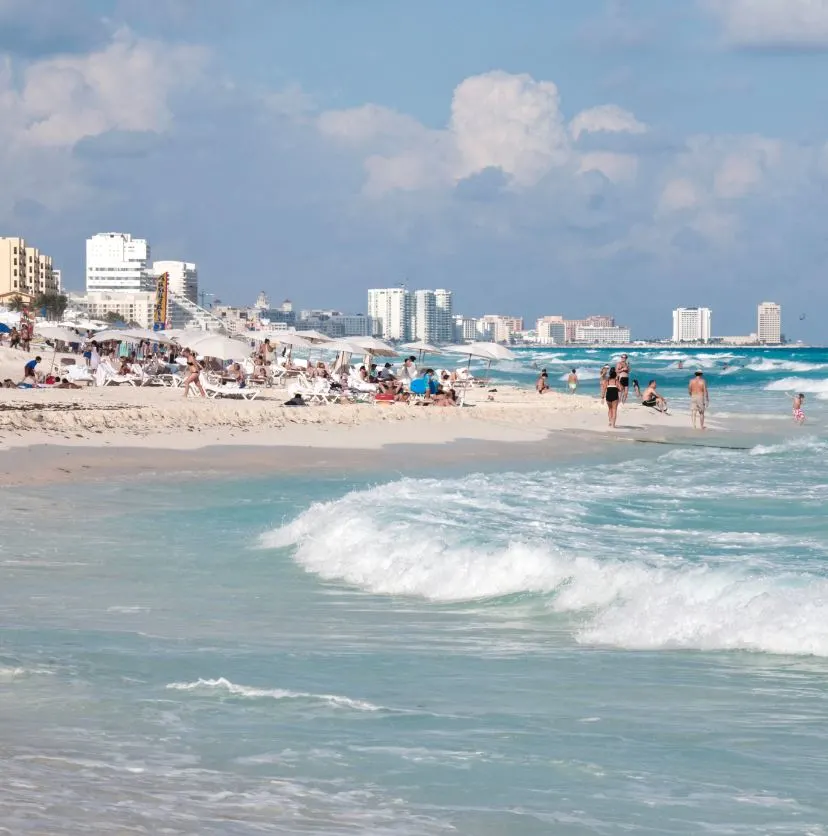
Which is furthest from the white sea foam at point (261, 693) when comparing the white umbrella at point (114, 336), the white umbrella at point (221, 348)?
the white umbrella at point (114, 336)

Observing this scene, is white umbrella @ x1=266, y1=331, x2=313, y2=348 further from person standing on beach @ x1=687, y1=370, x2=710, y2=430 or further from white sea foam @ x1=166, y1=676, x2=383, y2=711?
white sea foam @ x1=166, y1=676, x2=383, y2=711

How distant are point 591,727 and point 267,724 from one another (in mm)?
1534

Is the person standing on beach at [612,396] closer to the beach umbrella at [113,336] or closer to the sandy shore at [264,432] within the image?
the sandy shore at [264,432]

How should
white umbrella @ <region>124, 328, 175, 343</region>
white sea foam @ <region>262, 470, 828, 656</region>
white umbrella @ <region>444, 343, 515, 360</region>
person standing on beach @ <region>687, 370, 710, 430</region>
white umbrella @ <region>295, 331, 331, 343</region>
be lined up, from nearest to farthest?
white sea foam @ <region>262, 470, 828, 656</region>
person standing on beach @ <region>687, 370, 710, 430</region>
white umbrella @ <region>124, 328, 175, 343</region>
white umbrella @ <region>444, 343, 515, 360</region>
white umbrella @ <region>295, 331, 331, 343</region>

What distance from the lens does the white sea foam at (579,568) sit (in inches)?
326

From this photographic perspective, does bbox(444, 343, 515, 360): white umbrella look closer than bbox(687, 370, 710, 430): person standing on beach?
No

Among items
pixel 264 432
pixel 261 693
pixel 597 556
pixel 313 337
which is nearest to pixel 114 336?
pixel 313 337

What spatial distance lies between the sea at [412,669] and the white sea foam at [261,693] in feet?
0.08

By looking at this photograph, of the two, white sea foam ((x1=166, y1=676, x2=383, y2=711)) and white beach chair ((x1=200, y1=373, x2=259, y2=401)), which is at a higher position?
white beach chair ((x1=200, y1=373, x2=259, y2=401))

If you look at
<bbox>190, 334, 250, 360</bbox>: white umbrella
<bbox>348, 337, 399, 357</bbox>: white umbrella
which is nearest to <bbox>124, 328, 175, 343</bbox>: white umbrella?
<bbox>348, 337, 399, 357</bbox>: white umbrella

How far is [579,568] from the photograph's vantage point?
10297mm

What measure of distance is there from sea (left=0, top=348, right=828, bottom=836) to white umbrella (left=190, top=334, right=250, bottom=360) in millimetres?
18195

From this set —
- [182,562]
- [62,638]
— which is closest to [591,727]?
[62,638]

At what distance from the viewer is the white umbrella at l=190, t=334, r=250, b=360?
109ft
